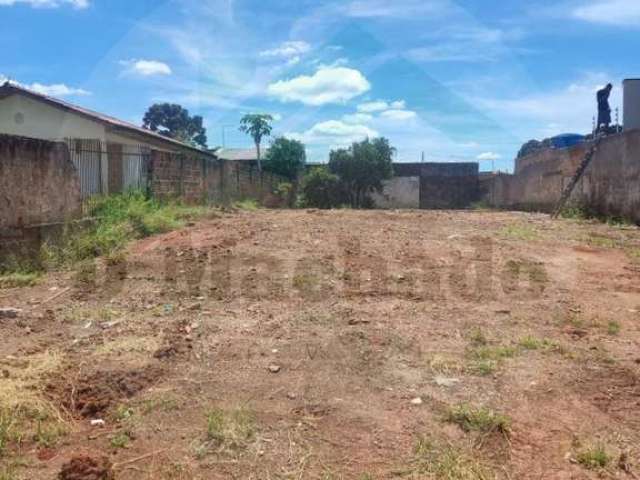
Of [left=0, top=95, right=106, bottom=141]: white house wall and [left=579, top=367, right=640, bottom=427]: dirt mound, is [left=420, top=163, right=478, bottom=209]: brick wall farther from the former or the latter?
[left=579, top=367, right=640, bottom=427]: dirt mound

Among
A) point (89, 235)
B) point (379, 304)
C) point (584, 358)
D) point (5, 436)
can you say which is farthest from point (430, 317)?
point (89, 235)

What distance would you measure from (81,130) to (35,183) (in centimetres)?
756

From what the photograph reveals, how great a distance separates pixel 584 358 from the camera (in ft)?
12.3

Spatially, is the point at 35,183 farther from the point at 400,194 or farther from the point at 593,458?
the point at 400,194

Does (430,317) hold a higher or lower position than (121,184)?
lower

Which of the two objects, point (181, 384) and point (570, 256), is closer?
point (181, 384)

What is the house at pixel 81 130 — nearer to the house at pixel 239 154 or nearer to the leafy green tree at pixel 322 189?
the leafy green tree at pixel 322 189

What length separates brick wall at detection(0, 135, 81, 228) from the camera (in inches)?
251

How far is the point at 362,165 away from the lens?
84.3ft

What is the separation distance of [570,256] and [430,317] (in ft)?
12.6

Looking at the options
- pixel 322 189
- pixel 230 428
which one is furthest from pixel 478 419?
pixel 322 189

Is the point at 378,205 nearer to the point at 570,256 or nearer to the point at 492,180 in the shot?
the point at 492,180

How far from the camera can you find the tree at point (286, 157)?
1089 inches

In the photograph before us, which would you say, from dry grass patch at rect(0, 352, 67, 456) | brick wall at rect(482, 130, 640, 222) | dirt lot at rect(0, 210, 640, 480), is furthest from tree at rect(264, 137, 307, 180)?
dry grass patch at rect(0, 352, 67, 456)
